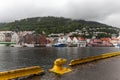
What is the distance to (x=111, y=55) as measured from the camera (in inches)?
2793

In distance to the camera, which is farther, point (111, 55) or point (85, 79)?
point (111, 55)

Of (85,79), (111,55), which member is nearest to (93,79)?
(85,79)

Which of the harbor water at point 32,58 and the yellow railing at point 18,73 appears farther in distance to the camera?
the harbor water at point 32,58

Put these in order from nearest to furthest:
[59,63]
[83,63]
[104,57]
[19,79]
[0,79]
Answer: [0,79]
[19,79]
[59,63]
[83,63]
[104,57]

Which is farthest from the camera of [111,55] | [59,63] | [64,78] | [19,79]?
[111,55]

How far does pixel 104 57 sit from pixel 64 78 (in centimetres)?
3382

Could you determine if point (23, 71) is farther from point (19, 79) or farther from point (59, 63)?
point (59, 63)

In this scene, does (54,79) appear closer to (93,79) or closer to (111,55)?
(93,79)

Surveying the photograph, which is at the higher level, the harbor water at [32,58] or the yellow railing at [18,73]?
the yellow railing at [18,73]

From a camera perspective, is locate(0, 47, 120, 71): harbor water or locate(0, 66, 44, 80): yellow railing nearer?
locate(0, 66, 44, 80): yellow railing

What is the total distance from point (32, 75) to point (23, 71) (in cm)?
206

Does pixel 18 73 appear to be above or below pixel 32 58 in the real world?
above

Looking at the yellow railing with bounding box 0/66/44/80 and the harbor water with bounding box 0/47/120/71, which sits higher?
the yellow railing with bounding box 0/66/44/80

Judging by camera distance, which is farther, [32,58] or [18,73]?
[32,58]
